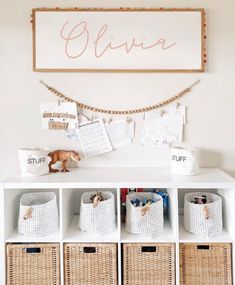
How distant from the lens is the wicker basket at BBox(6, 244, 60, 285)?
1.46 m

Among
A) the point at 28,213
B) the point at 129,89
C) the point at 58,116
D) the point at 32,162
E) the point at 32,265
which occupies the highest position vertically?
the point at 129,89

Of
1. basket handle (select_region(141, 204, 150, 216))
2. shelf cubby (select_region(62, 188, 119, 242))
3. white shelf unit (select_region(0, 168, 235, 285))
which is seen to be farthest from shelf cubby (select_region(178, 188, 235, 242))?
shelf cubby (select_region(62, 188, 119, 242))

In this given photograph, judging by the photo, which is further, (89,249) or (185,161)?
(185,161)

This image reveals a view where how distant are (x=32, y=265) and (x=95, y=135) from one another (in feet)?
2.51

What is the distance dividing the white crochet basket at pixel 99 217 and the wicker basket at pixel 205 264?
371 mm

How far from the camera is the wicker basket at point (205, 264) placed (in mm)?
1454

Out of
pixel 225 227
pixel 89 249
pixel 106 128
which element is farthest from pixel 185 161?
pixel 89 249

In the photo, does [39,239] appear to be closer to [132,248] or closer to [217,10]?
[132,248]

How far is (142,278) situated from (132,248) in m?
0.15

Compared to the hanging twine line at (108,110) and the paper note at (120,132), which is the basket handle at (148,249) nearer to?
the paper note at (120,132)

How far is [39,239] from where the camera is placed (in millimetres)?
1464

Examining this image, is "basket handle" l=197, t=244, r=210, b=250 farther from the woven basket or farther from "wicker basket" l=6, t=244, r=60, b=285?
"wicker basket" l=6, t=244, r=60, b=285

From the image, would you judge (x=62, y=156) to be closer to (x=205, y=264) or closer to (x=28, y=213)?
Result: (x=28, y=213)

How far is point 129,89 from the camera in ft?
5.77
